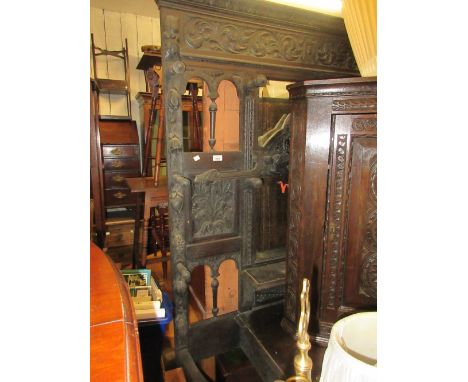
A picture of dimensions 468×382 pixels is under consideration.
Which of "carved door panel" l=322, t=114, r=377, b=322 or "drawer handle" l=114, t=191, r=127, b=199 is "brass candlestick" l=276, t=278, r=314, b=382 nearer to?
"carved door panel" l=322, t=114, r=377, b=322

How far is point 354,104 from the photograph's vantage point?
1.03 m

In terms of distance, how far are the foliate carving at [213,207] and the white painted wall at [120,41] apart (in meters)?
2.46

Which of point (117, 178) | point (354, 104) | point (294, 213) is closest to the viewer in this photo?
point (354, 104)

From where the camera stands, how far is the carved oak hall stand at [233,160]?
1.30 meters

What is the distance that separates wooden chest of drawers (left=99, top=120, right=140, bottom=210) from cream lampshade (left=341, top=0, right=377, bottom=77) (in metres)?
2.63

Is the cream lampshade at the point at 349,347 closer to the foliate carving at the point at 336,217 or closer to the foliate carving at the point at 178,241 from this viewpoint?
the foliate carving at the point at 336,217

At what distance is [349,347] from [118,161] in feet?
10.3

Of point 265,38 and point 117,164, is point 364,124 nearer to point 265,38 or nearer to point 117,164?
point 265,38

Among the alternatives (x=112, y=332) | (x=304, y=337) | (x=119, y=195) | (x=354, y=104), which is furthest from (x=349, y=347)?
(x=119, y=195)

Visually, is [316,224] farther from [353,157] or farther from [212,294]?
[212,294]
